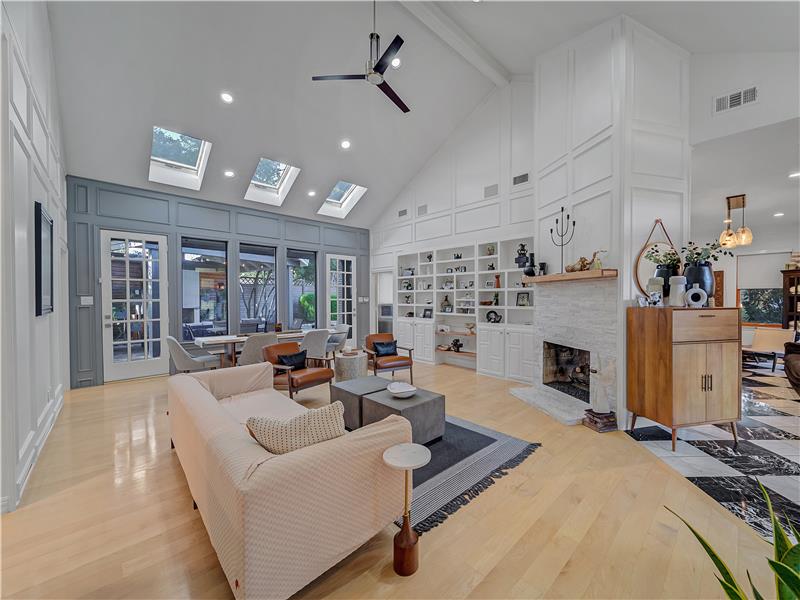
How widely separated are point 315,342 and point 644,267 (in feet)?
14.6

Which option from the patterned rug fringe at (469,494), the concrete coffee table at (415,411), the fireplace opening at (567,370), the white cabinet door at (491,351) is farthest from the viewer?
the white cabinet door at (491,351)

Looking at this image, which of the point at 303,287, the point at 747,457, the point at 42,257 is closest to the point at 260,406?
the point at 42,257

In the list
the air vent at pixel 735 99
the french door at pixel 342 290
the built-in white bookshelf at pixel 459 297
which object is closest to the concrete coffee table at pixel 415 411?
the built-in white bookshelf at pixel 459 297

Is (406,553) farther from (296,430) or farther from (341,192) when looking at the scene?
(341,192)

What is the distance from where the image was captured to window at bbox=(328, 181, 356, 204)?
7594 mm

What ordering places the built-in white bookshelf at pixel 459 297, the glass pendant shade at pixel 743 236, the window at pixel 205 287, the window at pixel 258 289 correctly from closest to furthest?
the glass pendant shade at pixel 743 236 < the built-in white bookshelf at pixel 459 297 < the window at pixel 205 287 < the window at pixel 258 289

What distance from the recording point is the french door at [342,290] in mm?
8047

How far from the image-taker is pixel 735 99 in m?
3.57

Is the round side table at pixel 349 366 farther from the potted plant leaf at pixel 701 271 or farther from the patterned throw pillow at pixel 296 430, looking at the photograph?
the potted plant leaf at pixel 701 271

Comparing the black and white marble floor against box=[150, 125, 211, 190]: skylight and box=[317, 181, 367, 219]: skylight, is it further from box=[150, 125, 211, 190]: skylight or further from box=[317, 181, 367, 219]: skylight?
box=[150, 125, 211, 190]: skylight

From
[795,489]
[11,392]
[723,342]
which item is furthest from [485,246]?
[11,392]

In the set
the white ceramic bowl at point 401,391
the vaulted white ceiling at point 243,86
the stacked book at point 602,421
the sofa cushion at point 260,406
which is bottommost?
the stacked book at point 602,421

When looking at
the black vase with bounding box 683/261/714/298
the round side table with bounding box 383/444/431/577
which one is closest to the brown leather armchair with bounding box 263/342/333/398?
the round side table with bounding box 383/444/431/577

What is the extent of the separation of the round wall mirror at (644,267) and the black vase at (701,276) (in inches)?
13.8
